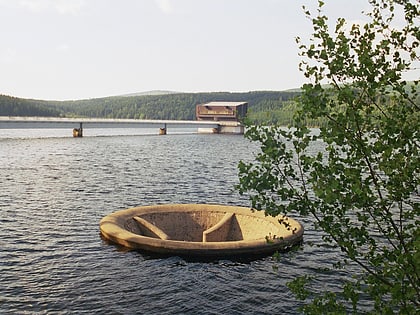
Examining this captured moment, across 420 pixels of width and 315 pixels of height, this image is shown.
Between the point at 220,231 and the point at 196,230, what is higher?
the point at 220,231

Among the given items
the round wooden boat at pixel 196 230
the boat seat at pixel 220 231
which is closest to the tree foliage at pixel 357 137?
the round wooden boat at pixel 196 230

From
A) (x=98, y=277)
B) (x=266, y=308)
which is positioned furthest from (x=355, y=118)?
(x=98, y=277)

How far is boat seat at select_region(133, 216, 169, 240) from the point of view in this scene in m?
27.4

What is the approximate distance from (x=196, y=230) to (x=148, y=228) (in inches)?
148

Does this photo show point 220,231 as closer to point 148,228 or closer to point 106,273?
point 148,228

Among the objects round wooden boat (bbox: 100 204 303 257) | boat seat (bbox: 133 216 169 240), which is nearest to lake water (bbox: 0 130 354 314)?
round wooden boat (bbox: 100 204 303 257)

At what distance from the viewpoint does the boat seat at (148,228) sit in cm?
2742

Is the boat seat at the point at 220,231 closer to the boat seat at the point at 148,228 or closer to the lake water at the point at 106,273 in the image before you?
the boat seat at the point at 148,228

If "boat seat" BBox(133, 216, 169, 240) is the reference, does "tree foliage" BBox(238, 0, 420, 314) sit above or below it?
above

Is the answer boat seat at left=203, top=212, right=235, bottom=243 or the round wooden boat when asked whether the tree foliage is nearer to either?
the round wooden boat

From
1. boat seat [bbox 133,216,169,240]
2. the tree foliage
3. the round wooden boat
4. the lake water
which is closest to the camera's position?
the tree foliage

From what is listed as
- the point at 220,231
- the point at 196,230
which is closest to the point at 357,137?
the point at 220,231

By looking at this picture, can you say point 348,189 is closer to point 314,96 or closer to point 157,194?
point 314,96

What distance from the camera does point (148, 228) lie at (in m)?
28.3
